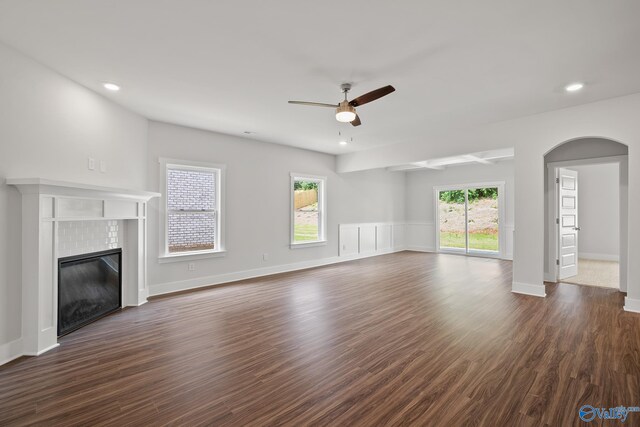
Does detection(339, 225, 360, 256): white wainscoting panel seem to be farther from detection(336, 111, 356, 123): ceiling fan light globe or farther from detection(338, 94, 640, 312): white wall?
detection(336, 111, 356, 123): ceiling fan light globe

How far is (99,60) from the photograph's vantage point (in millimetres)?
2852

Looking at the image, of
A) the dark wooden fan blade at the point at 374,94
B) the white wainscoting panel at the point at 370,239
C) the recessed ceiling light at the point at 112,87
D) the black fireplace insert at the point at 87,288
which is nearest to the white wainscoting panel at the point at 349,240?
the white wainscoting panel at the point at 370,239

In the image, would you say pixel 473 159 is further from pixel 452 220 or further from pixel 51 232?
pixel 51 232

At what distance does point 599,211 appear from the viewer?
25.0 ft

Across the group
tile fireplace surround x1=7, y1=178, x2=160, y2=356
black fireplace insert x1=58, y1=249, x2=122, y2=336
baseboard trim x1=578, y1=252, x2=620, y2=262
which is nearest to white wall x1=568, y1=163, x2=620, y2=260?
baseboard trim x1=578, y1=252, x2=620, y2=262

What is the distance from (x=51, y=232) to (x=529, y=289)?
6.15 metres

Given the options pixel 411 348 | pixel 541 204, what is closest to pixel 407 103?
pixel 541 204

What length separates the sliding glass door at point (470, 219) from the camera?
27.4ft

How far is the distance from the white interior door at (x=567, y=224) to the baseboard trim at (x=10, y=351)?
24.9ft

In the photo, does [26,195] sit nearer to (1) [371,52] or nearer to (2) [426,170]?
(1) [371,52]

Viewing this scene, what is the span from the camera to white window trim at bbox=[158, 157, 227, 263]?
186 inches

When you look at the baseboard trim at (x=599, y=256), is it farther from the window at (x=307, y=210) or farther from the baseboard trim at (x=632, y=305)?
the window at (x=307, y=210)

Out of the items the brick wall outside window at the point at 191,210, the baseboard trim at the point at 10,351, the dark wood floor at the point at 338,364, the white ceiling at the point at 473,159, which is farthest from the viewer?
the white ceiling at the point at 473,159

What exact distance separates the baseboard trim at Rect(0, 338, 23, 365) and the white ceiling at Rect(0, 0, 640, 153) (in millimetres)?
2634
